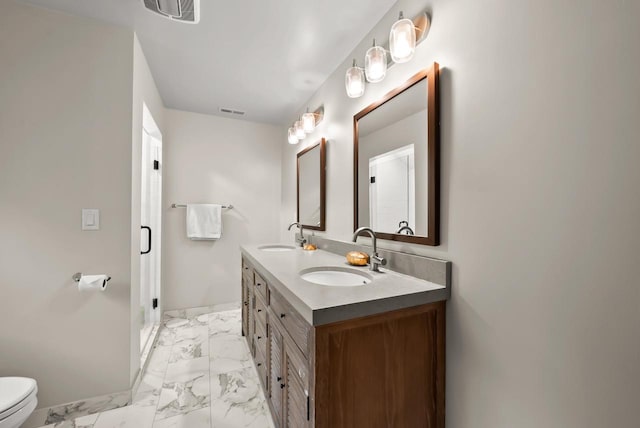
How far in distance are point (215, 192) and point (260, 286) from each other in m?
1.75

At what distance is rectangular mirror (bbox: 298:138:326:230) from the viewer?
217 cm

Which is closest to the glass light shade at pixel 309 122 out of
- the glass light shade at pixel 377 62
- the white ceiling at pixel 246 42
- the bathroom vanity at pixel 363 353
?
the white ceiling at pixel 246 42

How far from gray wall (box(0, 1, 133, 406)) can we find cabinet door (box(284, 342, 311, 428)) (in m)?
1.10

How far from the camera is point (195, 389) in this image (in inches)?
68.1

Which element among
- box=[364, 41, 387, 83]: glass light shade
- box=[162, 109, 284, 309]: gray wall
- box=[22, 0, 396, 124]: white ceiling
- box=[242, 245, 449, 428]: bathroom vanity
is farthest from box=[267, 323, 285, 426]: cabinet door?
box=[162, 109, 284, 309]: gray wall

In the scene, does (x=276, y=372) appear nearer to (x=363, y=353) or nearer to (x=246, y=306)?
(x=363, y=353)

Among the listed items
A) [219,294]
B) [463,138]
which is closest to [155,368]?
[219,294]

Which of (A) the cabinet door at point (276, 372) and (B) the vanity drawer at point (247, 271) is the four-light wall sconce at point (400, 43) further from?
(B) the vanity drawer at point (247, 271)

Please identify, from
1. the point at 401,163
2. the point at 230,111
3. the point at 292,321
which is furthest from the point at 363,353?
the point at 230,111

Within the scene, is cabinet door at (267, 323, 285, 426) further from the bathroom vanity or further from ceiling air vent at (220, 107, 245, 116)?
ceiling air vent at (220, 107, 245, 116)

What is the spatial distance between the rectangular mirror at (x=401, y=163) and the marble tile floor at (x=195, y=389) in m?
1.30

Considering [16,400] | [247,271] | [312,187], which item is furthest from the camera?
[312,187]

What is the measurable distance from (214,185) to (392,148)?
2270mm

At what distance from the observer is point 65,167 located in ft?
4.90
